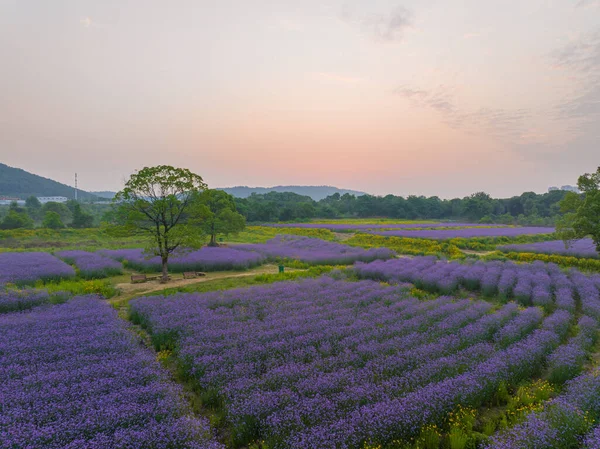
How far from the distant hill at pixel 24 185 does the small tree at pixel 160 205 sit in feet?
651

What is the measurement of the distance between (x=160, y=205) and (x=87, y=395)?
12.3m

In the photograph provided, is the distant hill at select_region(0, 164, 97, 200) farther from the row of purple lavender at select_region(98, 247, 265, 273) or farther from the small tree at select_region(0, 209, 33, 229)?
the row of purple lavender at select_region(98, 247, 265, 273)

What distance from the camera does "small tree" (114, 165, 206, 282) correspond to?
1558cm

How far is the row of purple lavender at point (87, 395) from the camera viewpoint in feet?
13.0

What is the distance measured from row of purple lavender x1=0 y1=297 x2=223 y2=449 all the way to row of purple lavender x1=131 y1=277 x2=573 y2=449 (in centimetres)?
83

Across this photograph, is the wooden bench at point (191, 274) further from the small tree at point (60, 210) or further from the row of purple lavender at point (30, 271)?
the small tree at point (60, 210)

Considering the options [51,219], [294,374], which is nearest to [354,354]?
[294,374]

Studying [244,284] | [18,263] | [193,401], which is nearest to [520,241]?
[244,284]

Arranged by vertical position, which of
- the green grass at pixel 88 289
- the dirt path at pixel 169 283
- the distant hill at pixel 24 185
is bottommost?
the dirt path at pixel 169 283

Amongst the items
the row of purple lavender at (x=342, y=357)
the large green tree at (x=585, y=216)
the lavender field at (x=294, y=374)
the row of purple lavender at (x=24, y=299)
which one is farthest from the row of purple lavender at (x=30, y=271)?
the large green tree at (x=585, y=216)

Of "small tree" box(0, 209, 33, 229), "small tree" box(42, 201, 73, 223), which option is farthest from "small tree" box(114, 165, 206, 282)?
"small tree" box(42, 201, 73, 223)

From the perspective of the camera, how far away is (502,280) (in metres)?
13.7

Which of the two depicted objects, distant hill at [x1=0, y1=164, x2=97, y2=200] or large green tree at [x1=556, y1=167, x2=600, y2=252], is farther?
distant hill at [x1=0, y1=164, x2=97, y2=200]

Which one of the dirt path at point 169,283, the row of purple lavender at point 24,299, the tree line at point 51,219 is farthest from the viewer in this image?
the tree line at point 51,219
